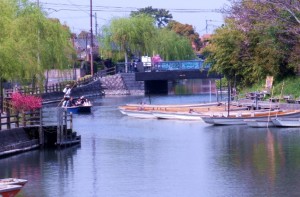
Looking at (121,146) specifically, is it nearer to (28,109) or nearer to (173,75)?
(28,109)

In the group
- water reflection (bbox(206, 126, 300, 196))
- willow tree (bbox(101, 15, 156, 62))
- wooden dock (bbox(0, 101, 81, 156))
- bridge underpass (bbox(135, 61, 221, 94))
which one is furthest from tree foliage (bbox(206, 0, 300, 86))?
willow tree (bbox(101, 15, 156, 62))

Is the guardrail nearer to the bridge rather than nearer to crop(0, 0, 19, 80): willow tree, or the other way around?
crop(0, 0, 19, 80): willow tree

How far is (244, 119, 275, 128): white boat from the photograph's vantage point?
42625 millimetres

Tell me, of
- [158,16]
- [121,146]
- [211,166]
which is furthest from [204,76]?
[158,16]

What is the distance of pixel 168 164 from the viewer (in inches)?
1240

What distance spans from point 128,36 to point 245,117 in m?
47.1

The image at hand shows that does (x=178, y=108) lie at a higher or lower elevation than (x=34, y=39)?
lower

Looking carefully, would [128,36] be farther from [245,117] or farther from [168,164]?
[168,164]

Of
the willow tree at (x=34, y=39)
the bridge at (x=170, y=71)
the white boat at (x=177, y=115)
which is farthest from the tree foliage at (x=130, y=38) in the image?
the white boat at (x=177, y=115)

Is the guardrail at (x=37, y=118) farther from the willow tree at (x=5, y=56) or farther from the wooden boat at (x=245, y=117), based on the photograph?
the wooden boat at (x=245, y=117)

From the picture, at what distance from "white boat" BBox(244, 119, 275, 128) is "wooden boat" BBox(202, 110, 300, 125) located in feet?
0.63

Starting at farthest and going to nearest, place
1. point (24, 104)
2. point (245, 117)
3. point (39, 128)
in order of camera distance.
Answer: point (245, 117), point (24, 104), point (39, 128)

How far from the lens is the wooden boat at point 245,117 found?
42.8m

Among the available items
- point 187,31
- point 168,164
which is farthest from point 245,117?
point 187,31
